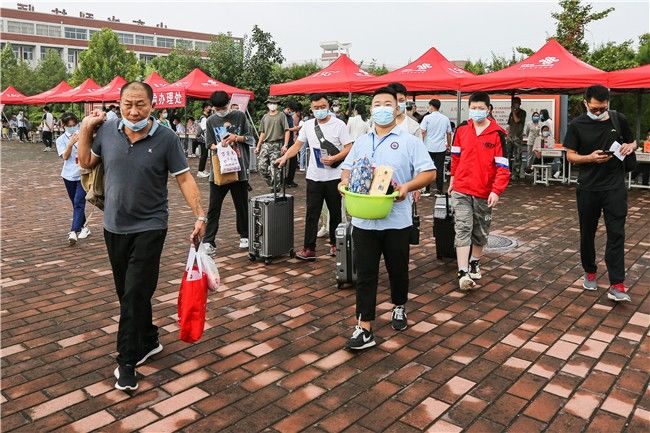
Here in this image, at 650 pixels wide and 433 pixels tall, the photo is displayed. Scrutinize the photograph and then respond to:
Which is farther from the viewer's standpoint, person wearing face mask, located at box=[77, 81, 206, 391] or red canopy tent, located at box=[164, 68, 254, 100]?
red canopy tent, located at box=[164, 68, 254, 100]

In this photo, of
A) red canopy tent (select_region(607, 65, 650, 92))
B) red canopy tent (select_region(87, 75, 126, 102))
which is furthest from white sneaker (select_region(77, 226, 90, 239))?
red canopy tent (select_region(87, 75, 126, 102))

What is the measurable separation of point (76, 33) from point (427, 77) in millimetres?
91067

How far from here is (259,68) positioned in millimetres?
26000

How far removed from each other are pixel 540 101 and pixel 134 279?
15300 millimetres

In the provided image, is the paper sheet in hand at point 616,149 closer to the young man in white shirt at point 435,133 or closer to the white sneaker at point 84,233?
the young man in white shirt at point 435,133

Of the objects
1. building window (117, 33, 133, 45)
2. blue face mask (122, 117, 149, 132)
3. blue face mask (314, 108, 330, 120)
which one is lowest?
blue face mask (122, 117, 149, 132)

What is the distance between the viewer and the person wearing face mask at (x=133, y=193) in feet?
11.3

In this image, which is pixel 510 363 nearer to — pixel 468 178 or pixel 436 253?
pixel 468 178

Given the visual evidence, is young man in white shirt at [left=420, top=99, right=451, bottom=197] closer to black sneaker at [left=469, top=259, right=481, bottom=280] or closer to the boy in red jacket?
black sneaker at [left=469, top=259, right=481, bottom=280]

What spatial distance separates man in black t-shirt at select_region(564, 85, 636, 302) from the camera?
16.0 feet

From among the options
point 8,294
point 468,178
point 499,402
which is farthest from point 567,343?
point 8,294

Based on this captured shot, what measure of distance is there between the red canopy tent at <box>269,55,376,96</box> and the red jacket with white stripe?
849 centimetres

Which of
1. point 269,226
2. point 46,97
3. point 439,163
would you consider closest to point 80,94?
point 46,97

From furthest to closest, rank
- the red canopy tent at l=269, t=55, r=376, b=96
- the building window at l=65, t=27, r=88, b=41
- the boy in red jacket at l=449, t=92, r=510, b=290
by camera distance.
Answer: the building window at l=65, t=27, r=88, b=41 < the red canopy tent at l=269, t=55, r=376, b=96 < the boy in red jacket at l=449, t=92, r=510, b=290
